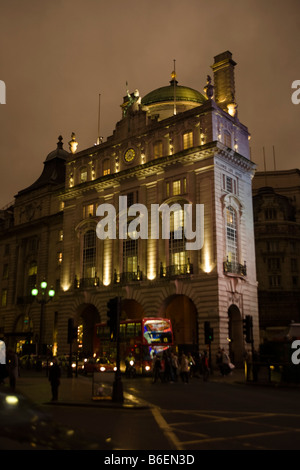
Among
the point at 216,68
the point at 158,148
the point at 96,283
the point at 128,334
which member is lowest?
the point at 128,334

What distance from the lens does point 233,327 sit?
4044 cm

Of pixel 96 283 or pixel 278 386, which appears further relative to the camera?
pixel 96 283

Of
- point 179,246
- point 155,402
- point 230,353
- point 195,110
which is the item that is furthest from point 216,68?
point 155,402

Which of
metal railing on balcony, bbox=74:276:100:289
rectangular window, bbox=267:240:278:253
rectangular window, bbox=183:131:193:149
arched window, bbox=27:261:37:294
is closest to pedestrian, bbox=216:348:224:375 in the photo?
metal railing on balcony, bbox=74:276:100:289

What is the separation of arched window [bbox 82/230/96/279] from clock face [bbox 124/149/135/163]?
8.31m

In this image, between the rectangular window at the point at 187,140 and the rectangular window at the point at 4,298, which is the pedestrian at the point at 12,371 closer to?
the rectangular window at the point at 187,140

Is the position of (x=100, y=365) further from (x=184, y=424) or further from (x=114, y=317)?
(x=184, y=424)

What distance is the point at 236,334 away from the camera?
4031cm

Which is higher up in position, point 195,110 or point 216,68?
point 216,68

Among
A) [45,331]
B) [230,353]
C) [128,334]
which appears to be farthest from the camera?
[45,331]

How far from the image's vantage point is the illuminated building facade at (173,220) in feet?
128

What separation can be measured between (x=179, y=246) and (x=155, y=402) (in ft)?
80.2

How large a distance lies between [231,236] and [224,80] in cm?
1715

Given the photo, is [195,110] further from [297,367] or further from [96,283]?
[297,367]
